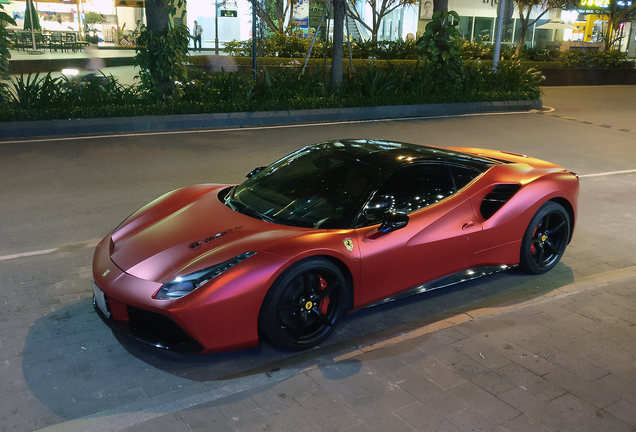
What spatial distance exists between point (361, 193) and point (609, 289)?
7.85 ft

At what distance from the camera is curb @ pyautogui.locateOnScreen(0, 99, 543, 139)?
37.3ft

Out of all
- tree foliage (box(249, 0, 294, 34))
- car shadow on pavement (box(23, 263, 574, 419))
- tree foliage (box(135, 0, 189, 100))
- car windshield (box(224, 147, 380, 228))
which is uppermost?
tree foliage (box(249, 0, 294, 34))

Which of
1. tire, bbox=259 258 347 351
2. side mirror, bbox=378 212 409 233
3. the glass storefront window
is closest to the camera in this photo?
tire, bbox=259 258 347 351

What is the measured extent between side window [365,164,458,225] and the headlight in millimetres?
1146

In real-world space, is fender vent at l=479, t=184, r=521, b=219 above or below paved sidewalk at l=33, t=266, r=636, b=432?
above

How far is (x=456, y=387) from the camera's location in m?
3.45

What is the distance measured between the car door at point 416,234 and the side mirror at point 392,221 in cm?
5

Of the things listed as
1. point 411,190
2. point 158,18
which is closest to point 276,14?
point 158,18

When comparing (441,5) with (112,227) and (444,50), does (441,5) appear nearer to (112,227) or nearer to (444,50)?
(444,50)

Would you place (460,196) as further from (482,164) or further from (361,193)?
(361,193)

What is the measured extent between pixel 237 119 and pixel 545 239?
9.05 metres

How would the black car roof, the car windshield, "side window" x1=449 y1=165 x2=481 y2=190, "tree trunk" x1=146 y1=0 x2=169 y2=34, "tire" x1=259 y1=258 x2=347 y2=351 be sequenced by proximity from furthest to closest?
"tree trunk" x1=146 y1=0 x2=169 y2=34
"side window" x1=449 y1=165 x2=481 y2=190
the black car roof
the car windshield
"tire" x1=259 y1=258 x2=347 y2=351

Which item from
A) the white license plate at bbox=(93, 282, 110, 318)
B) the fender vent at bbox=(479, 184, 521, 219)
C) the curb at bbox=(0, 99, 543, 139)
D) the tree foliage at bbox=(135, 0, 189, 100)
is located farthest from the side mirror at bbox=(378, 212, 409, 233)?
the tree foliage at bbox=(135, 0, 189, 100)

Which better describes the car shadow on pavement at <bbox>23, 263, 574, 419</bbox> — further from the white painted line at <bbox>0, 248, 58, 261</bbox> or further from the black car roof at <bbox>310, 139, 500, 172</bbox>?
the white painted line at <bbox>0, 248, 58, 261</bbox>
